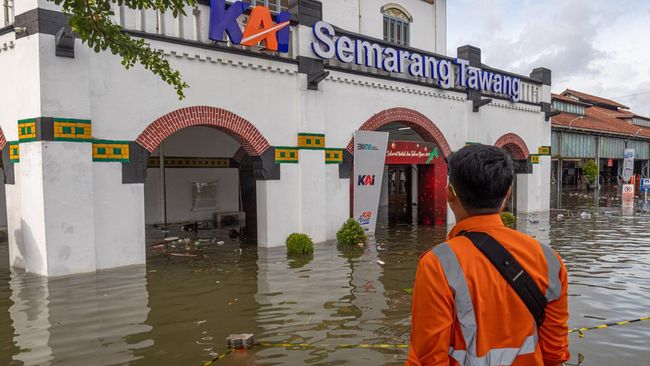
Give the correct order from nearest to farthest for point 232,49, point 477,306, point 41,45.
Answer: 1. point 477,306
2. point 41,45
3. point 232,49

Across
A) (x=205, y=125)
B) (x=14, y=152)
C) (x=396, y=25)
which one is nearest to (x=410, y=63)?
(x=396, y=25)

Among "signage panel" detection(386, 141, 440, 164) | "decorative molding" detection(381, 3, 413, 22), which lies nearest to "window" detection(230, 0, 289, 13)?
"decorative molding" detection(381, 3, 413, 22)

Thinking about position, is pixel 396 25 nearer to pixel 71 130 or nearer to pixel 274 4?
pixel 274 4

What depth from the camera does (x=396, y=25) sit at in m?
18.8

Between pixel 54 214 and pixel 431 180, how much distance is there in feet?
36.7

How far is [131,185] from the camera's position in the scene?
9.31 metres

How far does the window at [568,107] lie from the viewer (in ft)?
116

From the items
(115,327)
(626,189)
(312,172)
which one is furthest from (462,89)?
(626,189)

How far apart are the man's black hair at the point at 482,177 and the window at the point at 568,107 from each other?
36930 mm

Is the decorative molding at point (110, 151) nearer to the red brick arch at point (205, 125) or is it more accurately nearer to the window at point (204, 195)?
the red brick arch at point (205, 125)

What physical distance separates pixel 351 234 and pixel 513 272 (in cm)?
1008

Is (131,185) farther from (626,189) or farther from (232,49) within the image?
(626,189)

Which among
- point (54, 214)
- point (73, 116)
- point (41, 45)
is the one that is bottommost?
point (54, 214)

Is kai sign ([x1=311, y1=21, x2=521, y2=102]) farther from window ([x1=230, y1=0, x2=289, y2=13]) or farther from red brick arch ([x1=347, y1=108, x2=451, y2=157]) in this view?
window ([x1=230, y1=0, x2=289, y2=13])
